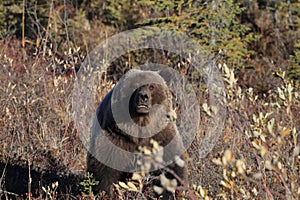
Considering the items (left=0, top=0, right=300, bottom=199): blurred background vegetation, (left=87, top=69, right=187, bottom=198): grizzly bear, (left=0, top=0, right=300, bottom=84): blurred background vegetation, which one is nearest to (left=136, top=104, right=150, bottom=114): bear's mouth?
(left=87, top=69, right=187, bottom=198): grizzly bear

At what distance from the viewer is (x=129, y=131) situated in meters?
5.48

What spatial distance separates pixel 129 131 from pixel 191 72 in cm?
353

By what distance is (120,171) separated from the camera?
5.53 m

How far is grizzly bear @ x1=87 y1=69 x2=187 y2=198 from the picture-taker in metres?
5.39

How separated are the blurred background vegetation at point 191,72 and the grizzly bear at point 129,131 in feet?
1.70

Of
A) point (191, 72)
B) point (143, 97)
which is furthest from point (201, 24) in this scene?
point (143, 97)

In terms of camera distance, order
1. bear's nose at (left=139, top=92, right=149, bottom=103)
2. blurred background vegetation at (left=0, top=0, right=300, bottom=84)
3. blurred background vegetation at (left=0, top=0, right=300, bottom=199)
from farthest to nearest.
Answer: blurred background vegetation at (left=0, top=0, right=300, bottom=84) < bear's nose at (left=139, top=92, right=149, bottom=103) < blurred background vegetation at (left=0, top=0, right=300, bottom=199)

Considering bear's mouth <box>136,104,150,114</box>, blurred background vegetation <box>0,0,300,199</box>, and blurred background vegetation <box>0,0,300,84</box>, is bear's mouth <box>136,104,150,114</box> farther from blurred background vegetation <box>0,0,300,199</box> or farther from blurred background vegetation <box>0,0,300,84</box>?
blurred background vegetation <box>0,0,300,84</box>

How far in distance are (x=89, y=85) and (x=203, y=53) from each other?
2.17 m

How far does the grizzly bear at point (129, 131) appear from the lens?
17.7ft

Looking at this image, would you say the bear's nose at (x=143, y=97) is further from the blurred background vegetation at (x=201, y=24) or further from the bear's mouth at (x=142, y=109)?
the blurred background vegetation at (x=201, y=24)

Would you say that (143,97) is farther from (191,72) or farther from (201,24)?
(201,24)

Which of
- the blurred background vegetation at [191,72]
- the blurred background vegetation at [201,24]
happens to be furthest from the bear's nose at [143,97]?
the blurred background vegetation at [201,24]

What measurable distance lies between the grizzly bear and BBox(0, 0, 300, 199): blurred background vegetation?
517 millimetres
